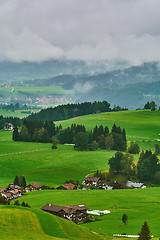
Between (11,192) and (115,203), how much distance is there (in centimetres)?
3134

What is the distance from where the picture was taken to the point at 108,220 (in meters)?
86.8

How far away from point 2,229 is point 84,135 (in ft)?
428

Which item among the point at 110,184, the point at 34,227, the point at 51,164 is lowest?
the point at 110,184

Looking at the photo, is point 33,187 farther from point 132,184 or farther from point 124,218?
point 124,218

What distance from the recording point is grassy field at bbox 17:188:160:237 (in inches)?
3228

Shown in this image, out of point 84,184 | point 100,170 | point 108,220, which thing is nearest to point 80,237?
point 108,220

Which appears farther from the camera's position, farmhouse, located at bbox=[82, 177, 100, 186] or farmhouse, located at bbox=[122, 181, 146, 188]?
farmhouse, located at bbox=[82, 177, 100, 186]

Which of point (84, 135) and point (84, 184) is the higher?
point (84, 135)

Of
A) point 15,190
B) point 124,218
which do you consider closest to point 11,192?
point 15,190

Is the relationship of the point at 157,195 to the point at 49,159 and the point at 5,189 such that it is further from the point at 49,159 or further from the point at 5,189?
the point at 49,159

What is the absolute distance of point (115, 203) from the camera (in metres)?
103

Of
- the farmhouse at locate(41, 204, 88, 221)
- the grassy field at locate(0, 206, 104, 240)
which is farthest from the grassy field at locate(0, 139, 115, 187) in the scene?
the grassy field at locate(0, 206, 104, 240)

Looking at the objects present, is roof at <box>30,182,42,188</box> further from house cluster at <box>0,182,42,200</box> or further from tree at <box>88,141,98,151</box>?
tree at <box>88,141,98,151</box>

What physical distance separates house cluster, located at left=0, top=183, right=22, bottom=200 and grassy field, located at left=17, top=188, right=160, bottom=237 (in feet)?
12.6
